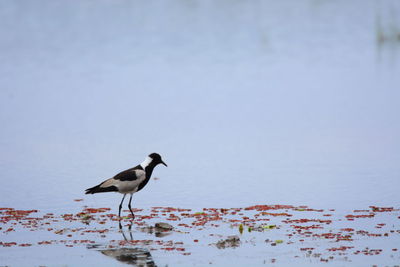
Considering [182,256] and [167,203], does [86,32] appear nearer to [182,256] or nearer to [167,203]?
[167,203]

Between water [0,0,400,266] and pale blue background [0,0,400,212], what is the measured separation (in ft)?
0.26

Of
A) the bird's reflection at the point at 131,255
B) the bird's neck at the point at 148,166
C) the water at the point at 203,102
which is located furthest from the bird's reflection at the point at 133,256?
the bird's neck at the point at 148,166

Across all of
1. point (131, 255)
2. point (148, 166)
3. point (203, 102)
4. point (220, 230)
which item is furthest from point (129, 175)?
point (203, 102)

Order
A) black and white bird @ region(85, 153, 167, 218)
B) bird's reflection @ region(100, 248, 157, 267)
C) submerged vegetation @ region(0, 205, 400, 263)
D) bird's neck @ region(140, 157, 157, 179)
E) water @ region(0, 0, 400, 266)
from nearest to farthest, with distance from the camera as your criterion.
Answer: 1. bird's reflection @ region(100, 248, 157, 267)
2. submerged vegetation @ region(0, 205, 400, 263)
3. black and white bird @ region(85, 153, 167, 218)
4. bird's neck @ region(140, 157, 157, 179)
5. water @ region(0, 0, 400, 266)

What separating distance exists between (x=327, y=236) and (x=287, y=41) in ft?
109

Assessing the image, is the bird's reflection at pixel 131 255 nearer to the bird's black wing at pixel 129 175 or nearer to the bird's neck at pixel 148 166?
the bird's black wing at pixel 129 175

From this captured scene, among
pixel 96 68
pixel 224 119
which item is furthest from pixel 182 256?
pixel 96 68

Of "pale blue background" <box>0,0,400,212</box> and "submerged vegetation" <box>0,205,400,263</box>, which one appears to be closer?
"submerged vegetation" <box>0,205,400,263</box>

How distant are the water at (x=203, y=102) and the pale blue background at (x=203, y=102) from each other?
0.08 meters

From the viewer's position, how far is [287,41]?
156 ft

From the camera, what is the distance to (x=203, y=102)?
31422 mm

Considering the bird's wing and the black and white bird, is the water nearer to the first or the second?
the black and white bird

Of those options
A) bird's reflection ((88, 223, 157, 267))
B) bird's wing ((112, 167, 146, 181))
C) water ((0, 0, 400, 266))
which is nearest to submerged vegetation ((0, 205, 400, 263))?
bird's reflection ((88, 223, 157, 267))

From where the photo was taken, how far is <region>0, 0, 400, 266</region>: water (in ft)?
67.2
